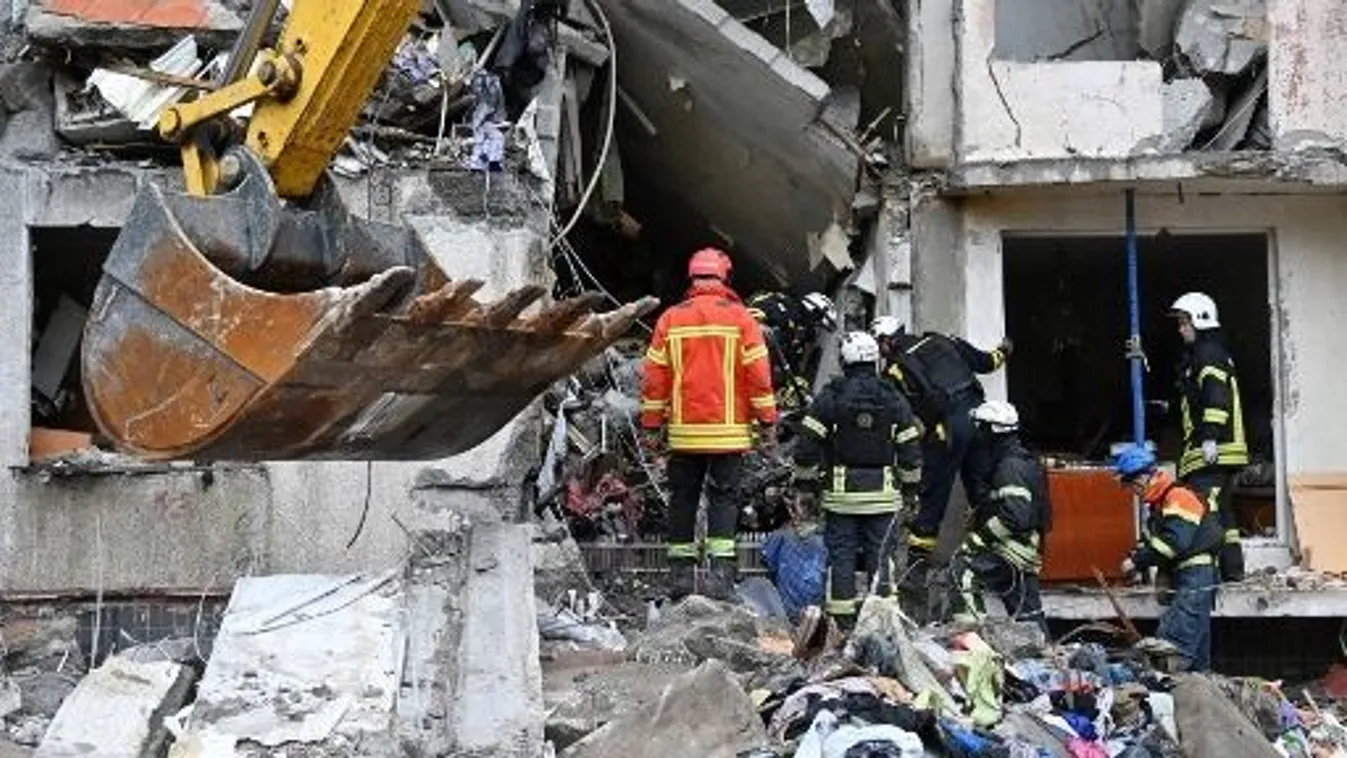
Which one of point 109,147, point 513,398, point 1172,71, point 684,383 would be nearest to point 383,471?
point 684,383

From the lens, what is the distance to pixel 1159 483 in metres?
10.5

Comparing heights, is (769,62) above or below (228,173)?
above

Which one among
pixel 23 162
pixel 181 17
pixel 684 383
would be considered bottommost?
pixel 684 383

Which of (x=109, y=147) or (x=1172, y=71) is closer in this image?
(x=109, y=147)

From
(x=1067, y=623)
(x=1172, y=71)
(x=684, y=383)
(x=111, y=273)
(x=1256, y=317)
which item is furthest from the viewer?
(x=1256, y=317)

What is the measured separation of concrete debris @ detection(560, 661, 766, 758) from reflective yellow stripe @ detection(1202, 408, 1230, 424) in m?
4.62

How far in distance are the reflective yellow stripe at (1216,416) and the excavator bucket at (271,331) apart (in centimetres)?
556

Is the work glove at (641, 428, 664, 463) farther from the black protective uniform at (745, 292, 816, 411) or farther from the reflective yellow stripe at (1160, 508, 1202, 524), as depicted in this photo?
the reflective yellow stripe at (1160, 508, 1202, 524)

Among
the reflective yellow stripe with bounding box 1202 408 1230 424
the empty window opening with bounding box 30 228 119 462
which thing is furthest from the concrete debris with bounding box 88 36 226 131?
the reflective yellow stripe with bounding box 1202 408 1230 424

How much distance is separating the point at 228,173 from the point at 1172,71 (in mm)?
8373

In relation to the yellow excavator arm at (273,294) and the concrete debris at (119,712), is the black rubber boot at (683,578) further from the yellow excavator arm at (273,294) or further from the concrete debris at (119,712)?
the yellow excavator arm at (273,294)

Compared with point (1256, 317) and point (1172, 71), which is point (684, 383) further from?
point (1256, 317)

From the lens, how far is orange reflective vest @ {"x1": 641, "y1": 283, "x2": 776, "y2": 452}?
9.95 metres

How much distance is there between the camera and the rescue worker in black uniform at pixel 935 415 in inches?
447
